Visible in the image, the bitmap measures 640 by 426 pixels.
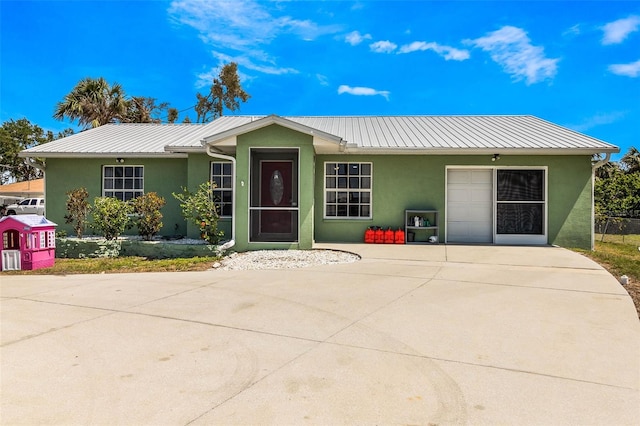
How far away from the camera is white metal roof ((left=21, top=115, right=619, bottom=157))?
11.1 m

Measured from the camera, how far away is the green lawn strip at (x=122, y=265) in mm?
8211

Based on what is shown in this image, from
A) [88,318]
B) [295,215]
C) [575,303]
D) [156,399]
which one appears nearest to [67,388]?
[156,399]

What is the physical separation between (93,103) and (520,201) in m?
23.5

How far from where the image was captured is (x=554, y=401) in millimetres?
2760

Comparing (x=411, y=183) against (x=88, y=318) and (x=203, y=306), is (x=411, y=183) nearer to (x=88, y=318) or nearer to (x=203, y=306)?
(x=203, y=306)

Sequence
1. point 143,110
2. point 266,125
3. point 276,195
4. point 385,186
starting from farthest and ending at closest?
point 143,110, point 385,186, point 276,195, point 266,125

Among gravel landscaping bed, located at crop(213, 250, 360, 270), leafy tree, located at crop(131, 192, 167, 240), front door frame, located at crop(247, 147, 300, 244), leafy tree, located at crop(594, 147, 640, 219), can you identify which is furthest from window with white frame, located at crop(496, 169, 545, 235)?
leafy tree, located at crop(131, 192, 167, 240)

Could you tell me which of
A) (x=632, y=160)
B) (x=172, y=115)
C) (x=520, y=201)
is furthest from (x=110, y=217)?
(x=632, y=160)

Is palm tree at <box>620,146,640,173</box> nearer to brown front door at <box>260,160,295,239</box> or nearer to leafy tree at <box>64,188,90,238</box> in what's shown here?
brown front door at <box>260,160,295,239</box>

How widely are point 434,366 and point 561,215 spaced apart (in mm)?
10439

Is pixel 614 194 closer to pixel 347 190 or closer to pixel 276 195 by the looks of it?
pixel 347 190

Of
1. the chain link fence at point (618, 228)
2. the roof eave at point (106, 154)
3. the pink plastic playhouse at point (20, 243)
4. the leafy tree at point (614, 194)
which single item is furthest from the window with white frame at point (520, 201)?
the pink plastic playhouse at point (20, 243)

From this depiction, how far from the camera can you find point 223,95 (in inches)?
1198

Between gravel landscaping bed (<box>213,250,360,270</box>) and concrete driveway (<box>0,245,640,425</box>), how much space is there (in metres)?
1.82
